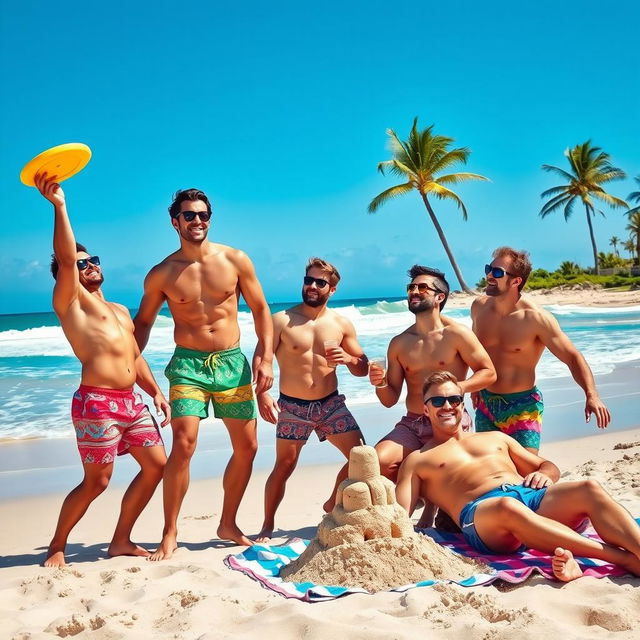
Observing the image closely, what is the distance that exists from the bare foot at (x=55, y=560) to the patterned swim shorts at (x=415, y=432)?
85.8 inches

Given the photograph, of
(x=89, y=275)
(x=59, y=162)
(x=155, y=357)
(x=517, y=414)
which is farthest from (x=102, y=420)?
(x=155, y=357)

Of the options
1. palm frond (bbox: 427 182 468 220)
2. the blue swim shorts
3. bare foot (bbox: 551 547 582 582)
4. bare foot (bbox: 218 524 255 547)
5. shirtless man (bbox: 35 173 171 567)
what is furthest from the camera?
palm frond (bbox: 427 182 468 220)

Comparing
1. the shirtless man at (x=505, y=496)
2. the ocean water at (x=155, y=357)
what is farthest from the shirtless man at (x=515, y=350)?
the ocean water at (x=155, y=357)

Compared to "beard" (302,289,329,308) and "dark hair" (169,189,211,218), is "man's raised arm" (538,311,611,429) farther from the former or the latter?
"dark hair" (169,189,211,218)

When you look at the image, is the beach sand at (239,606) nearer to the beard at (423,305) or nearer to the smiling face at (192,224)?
the beard at (423,305)

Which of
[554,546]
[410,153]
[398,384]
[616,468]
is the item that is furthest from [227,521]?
[410,153]

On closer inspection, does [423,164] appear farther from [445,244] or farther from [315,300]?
[315,300]

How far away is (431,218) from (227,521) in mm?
34901

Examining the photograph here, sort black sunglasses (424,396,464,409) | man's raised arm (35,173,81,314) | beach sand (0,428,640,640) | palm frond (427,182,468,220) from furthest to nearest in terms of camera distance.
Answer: palm frond (427,182,468,220), black sunglasses (424,396,464,409), man's raised arm (35,173,81,314), beach sand (0,428,640,640)

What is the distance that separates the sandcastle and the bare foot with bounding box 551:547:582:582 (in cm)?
72

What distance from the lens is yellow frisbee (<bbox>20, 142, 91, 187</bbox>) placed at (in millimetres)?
4301

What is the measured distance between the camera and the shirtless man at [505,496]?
12.7 feet

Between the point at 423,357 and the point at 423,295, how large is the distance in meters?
0.42

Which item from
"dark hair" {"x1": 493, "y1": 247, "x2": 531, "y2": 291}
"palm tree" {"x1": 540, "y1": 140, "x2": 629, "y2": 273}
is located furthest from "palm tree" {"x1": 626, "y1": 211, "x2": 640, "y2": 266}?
"dark hair" {"x1": 493, "y1": 247, "x2": 531, "y2": 291}
